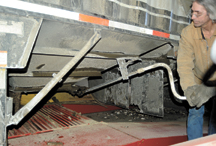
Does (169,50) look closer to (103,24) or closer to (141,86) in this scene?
(141,86)

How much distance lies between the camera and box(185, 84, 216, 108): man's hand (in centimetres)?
154

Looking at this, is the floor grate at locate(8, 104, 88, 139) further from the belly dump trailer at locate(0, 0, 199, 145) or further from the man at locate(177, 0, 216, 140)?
the man at locate(177, 0, 216, 140)

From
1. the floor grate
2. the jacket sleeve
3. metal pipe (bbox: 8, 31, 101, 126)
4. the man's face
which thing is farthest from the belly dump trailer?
the man's face

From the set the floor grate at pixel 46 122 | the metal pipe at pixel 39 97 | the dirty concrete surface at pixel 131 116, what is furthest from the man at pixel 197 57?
the floor grate at pixel 46 122

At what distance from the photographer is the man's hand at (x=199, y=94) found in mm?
1544

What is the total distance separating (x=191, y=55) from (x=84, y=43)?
1.05 m

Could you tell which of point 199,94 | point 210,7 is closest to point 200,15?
point 210,7

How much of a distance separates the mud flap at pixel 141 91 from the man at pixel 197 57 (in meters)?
0.56

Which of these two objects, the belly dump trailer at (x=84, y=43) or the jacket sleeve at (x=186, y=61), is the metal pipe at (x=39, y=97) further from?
the jacket sleeve at (x=186, y=61)

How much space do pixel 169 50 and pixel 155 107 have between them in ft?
2.63

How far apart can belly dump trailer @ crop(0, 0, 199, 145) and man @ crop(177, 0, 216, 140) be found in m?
0.17

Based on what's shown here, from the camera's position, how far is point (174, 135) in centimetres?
183

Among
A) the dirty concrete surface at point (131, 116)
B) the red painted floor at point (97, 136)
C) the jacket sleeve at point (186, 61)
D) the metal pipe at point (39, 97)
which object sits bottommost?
the dirty concrete surface at point (131, 116)

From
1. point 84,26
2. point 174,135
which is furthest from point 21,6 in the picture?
point 174,135
